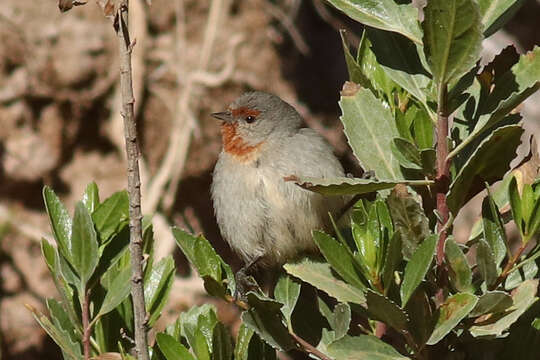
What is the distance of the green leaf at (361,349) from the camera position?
184 centimetres

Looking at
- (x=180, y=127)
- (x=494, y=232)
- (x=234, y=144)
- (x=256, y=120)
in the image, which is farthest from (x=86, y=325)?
(x=180, y=127)

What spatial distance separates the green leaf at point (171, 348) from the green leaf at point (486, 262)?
0.75 metres

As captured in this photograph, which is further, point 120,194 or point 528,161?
point 120,194

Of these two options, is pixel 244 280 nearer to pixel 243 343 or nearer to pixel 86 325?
pixel 243 343

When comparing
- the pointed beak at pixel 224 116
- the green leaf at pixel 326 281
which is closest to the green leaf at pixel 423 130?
the green leaf at pixel 326 281

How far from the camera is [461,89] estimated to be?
185cm

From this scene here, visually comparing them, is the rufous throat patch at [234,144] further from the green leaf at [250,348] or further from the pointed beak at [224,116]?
the green leaf at [250,348]

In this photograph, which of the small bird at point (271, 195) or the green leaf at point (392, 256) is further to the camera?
the small bird at point (271, 195)

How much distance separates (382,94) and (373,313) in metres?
0.72

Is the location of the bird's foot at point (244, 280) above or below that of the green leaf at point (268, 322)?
below

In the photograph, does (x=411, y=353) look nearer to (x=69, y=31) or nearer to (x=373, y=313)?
(x=373, y=313)

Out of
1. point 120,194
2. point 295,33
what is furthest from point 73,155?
point 120,194

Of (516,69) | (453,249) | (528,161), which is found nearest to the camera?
(453,249)

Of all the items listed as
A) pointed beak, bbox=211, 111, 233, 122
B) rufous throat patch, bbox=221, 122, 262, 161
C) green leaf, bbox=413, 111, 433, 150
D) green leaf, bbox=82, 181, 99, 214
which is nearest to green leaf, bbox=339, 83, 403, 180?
green leaf, bbox=413, 111, 433, 150
